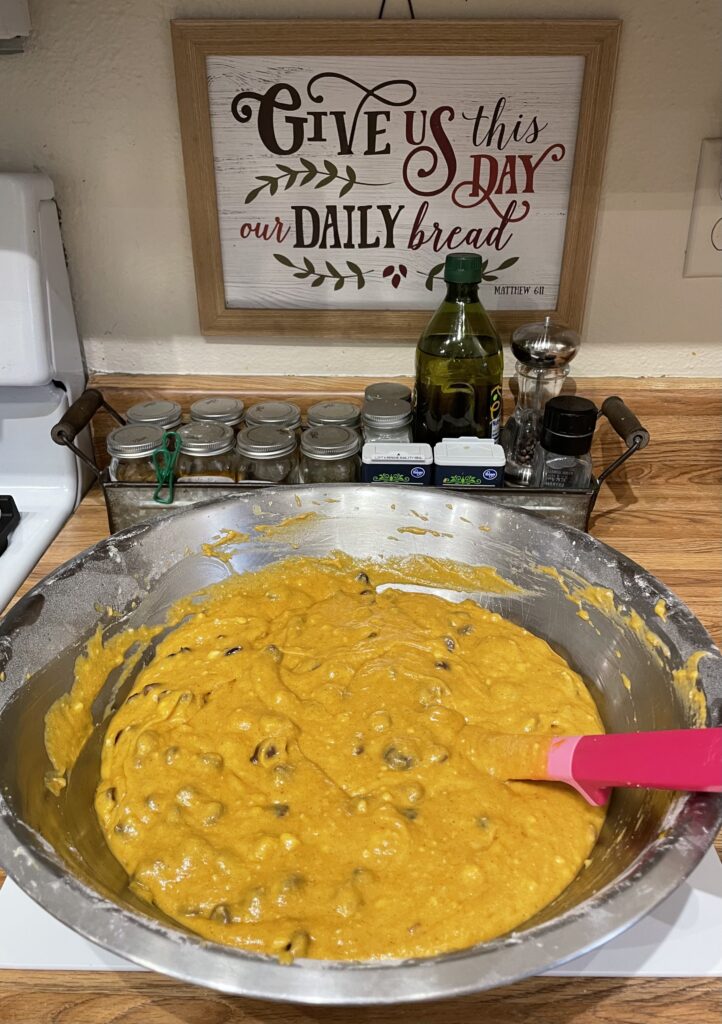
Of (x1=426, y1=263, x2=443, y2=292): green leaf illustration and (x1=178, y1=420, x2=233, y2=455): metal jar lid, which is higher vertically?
(x1=426, y1=263, x2=443, y2=292): green leaf illustration

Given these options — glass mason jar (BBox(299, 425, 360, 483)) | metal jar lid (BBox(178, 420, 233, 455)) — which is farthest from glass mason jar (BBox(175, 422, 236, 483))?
glass mason jar (BBox(299, 425, 360, 483))

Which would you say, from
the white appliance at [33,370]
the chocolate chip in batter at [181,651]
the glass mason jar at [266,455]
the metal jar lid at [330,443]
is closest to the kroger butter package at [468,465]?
the metal jar lid at [330,443]

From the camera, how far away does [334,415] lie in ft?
4.31

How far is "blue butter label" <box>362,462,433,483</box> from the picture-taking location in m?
1.21

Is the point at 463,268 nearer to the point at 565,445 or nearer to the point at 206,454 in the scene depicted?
the point at 565,445

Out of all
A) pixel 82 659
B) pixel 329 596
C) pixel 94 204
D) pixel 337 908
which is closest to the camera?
pixel 337 908

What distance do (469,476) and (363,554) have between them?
204 mm

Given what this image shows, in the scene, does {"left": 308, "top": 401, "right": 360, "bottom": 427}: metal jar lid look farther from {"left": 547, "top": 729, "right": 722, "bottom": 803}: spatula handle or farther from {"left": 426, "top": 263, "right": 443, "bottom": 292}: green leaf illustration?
{"left": 547, "top": 729, "right": 722, "bottom": 803}: spatula handle

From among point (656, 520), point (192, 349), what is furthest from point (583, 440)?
point (192, 349)

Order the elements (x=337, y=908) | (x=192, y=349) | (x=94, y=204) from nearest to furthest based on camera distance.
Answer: (x=337, y=908) < (x=94, y=204) < (x=192, y=349)

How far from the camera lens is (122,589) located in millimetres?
1059

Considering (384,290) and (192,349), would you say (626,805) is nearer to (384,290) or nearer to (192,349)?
(384,290)

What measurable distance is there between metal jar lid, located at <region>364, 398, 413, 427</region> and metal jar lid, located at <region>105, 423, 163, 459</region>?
1.10 ft

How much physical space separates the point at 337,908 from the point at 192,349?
0.97m
